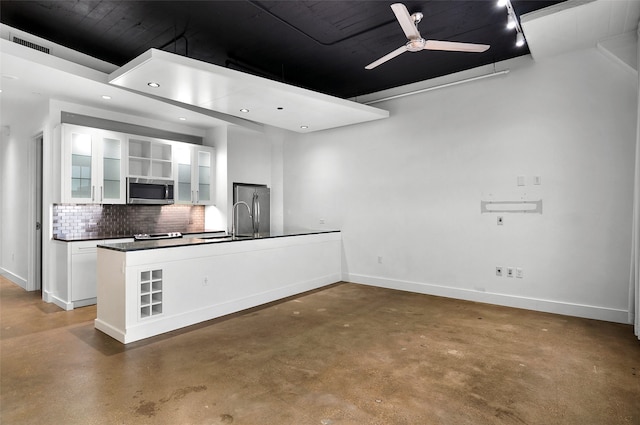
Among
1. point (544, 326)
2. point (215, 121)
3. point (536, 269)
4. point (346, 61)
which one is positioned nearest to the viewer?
point (544, 326)

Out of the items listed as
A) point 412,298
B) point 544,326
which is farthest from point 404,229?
point 544,326

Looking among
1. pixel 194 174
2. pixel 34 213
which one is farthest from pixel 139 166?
pixel 34 213

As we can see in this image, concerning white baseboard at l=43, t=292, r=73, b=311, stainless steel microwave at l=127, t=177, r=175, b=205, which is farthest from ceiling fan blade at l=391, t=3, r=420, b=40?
white baseboard at l=43, t=292, r=73, b=311

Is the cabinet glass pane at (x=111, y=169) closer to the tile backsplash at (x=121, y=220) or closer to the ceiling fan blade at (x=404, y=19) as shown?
the tile backsplash at (x=121, y=220)

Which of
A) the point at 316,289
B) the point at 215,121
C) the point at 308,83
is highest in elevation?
the point at 308,83

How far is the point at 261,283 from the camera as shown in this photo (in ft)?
15.6

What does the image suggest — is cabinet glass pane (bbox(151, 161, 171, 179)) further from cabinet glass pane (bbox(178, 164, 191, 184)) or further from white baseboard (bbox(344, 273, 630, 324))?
white baseboard (bbox(344, 273, 630, 324))

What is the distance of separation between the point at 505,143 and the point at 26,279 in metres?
7.46

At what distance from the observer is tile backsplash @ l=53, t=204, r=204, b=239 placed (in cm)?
498

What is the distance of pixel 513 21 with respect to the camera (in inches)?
135

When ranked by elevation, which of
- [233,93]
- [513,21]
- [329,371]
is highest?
[513,21]

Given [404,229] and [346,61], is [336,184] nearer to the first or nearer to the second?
[404,229]

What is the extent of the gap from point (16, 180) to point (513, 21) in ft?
25.2

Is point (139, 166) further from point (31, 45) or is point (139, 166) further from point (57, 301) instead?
point (57, 301)
